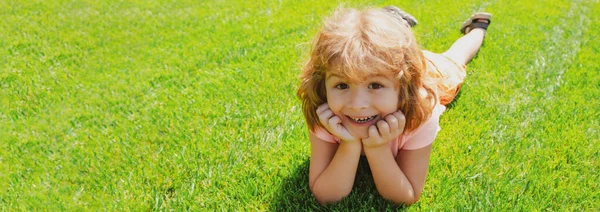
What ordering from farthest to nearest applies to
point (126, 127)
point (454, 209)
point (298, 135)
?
point (126, 127)
point (298, 135)
point (454, 209)

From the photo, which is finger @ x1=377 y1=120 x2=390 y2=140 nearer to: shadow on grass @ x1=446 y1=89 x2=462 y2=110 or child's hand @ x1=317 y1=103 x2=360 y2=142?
child's hand @ x1=317 y1=103 x2=360 y2=142

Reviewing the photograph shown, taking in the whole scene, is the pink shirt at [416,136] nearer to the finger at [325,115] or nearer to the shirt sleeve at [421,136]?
the shirt sleeve at [421,136]

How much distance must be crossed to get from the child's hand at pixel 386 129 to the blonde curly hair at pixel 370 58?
109 millimetres

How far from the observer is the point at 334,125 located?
8.32ft

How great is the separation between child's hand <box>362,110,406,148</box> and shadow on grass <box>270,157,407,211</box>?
1.48 feet

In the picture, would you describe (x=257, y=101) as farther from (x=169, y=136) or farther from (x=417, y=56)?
(x=417, y=56)

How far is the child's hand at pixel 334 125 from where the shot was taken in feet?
8.34

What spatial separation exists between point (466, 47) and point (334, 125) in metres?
3.04

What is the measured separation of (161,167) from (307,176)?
994 mm

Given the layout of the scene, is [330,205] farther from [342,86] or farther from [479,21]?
[479,21]

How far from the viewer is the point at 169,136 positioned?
12.4ft

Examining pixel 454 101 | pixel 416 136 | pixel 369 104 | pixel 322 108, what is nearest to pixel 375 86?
pixel 369 104

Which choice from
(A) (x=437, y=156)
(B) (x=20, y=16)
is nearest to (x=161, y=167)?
(A) (x=437, y=156)

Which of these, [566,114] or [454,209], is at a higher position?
[454,209]
